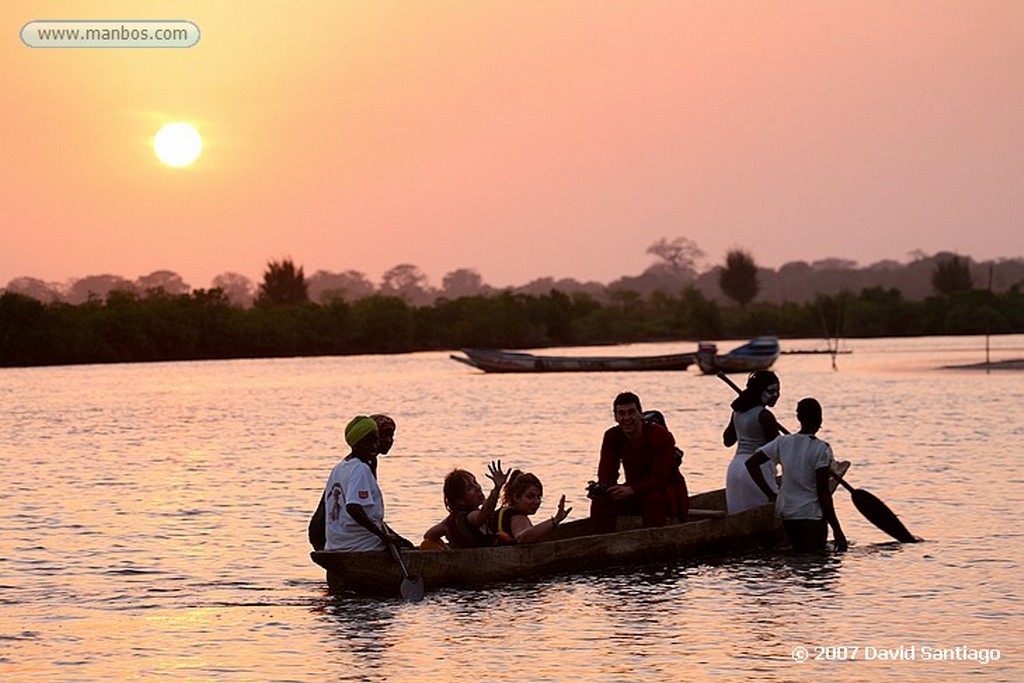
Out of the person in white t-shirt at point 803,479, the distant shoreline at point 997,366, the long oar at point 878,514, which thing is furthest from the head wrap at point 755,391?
the distant shoreline at point 997,366

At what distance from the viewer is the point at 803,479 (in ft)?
48.4

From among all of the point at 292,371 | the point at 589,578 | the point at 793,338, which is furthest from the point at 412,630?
the point at 793,338

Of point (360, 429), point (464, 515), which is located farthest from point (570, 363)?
point (360, 429)

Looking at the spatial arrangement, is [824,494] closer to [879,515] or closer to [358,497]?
[879,515]

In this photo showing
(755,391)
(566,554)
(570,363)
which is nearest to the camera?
(566,554)

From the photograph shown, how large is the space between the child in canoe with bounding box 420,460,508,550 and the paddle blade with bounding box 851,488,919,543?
4.62 m

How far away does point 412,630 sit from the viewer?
41.5 ft

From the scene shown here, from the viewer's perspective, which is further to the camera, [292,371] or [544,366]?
[292,371]

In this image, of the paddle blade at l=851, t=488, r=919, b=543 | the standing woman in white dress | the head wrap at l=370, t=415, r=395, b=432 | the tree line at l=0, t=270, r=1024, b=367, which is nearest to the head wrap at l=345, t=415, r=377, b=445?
the head wrap at l=370, t=415, r=395, b=432

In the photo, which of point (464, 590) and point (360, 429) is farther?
point (464, 590)

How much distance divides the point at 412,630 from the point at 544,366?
7728 centimetres

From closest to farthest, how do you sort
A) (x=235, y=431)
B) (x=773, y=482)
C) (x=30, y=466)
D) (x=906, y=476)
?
(x=773, y=482), (x=906, y=476), (x=30, y=466), (x=235, y=431)

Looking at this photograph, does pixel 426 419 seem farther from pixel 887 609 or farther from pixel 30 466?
pixel 887 609

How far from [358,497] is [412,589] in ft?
3.42
